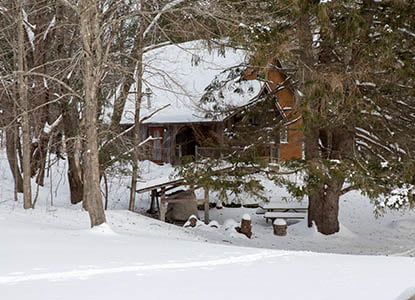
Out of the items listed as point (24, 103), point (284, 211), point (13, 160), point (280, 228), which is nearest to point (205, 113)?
point (280, 228)

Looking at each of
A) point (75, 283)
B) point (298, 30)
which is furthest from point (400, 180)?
point (75, 283)

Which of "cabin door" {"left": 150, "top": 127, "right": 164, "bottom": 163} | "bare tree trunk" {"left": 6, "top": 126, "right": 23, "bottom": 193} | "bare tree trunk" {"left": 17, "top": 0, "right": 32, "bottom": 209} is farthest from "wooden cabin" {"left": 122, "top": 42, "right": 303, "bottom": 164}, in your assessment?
"bare tree trunk" {"left": 6, "top": 126, "right": 23, "bottom": 193}

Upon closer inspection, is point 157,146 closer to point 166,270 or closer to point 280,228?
point 280,228

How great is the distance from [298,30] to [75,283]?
9.94 m

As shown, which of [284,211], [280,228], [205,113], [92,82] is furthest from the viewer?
[284,211]

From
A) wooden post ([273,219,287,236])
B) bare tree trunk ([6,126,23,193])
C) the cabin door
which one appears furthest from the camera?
the cabin door

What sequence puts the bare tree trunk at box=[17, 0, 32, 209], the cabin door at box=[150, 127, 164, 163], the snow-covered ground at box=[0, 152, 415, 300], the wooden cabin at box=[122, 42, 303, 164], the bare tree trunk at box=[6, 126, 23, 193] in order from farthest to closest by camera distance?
the cabin door at box=[150, 127, 164, 163] → the bare tree trunk at box=[6, 126, 23, 193] → the wooden cabin at box=[122, 42, 303, 164] → the bare tree trunk at box=[17, 0, 32, 209] → the snow-covered ground at box=[0, 152, 415, 300]

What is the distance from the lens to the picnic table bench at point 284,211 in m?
21.3

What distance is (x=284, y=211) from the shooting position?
75.3 feet

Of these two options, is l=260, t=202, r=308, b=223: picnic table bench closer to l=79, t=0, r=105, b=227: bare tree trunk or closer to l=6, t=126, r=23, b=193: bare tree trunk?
l=6, t=126, r=23, b=193: bare tree trunk

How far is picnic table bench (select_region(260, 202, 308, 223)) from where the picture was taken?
69.9 feet

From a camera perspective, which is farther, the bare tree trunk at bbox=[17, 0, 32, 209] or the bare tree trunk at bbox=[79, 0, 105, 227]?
the bare tree trunk at bbox=[17, 0, 32, 209]

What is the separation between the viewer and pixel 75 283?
19.8 feet

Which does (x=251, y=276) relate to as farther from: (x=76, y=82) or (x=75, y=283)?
(x=76, y=82)
